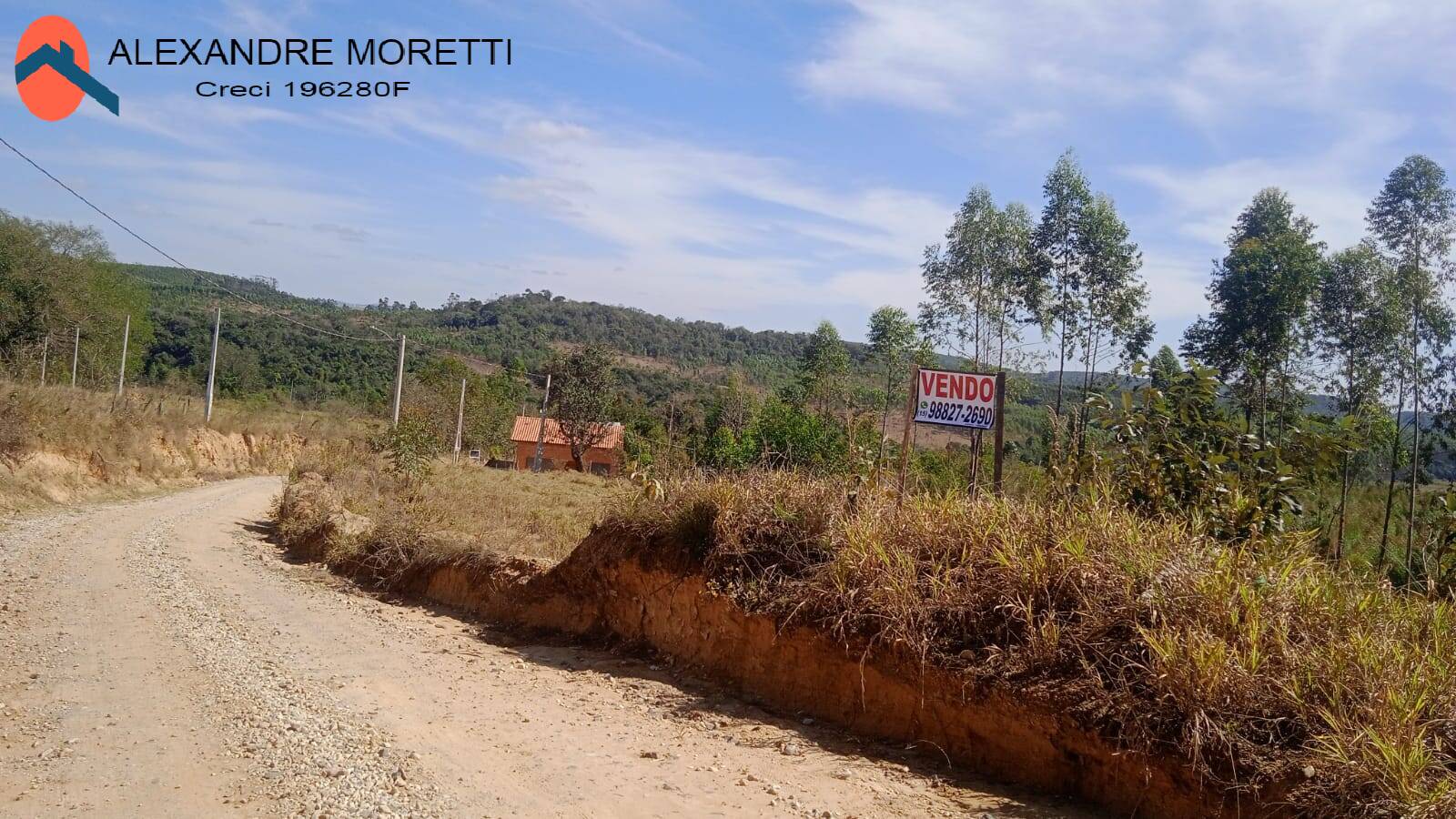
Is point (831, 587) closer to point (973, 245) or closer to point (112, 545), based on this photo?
point (112, 545)

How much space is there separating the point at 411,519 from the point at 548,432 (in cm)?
4043

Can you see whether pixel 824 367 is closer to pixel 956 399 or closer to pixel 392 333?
pixel 956 399

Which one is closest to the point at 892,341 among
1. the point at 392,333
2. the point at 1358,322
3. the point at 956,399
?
the point at 1358,322

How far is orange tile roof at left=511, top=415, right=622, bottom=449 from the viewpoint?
48688 mm

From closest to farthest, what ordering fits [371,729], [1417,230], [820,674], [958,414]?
[371,729] → [820,674] → [958,414] → [1417,230]

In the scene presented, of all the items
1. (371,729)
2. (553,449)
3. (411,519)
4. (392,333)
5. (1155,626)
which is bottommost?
(553,449)

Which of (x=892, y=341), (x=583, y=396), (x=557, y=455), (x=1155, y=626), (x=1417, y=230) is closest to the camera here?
(x=1155, y=626)

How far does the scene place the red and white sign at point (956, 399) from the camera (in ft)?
25.1

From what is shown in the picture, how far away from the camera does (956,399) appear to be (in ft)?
25.3

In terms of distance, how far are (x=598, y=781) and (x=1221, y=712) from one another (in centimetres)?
315

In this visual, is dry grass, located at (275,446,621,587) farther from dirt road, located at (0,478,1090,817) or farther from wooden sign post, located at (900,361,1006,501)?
wooden sign post, located at (900,361,1006,501)

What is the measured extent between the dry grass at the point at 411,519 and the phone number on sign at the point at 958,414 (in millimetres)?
3289

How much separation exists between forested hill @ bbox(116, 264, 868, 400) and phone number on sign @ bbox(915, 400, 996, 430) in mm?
27818

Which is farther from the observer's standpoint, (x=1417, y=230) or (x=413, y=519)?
(x=1417, y=230)
